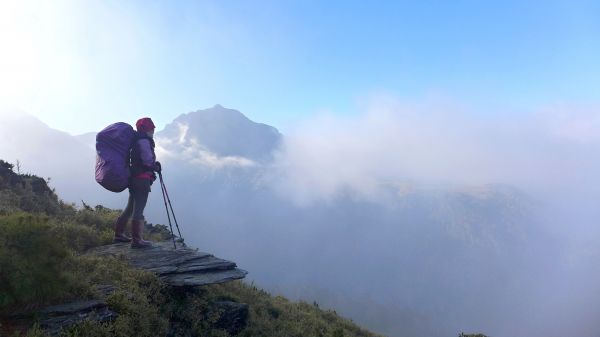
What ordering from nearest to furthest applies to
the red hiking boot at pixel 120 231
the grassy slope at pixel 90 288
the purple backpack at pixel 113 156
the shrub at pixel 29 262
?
the shrub at pixel 29 262 < the grassy slope at pixel 90 288 < the purple backpack at pixel 113 156 < the red hiking boot at pixel 120 231

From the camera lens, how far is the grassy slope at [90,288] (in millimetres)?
7801

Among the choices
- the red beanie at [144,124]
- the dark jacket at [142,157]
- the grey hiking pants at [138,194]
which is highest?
the red beanie at [144,124]

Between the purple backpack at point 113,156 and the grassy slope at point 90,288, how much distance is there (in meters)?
1.76

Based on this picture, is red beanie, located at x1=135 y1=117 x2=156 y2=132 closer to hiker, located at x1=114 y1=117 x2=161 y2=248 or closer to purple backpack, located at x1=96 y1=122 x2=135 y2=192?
hiker, located at x1=114 y1=117 x2=161 y2=248

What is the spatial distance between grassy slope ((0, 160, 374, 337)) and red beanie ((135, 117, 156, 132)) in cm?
345

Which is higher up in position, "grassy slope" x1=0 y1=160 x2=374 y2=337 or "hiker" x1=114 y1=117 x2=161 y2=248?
"hiker" x1=114 y1=117 x2=161 y2=248

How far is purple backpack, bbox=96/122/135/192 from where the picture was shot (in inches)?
431

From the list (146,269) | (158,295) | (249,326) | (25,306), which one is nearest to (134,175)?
(146,269)

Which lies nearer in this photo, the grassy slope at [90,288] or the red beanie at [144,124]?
the grassy slope at [90,288]

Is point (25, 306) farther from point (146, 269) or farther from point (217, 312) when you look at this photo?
point (217, 312)

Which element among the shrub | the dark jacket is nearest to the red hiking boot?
the dark jacket

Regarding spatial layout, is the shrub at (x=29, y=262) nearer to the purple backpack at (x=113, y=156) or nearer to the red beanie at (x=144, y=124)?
the purple backpack at (x=113, y=156)

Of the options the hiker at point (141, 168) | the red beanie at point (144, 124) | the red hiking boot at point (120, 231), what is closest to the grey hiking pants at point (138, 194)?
the hiker at point (141, 168)

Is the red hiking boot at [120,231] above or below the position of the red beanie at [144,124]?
below
